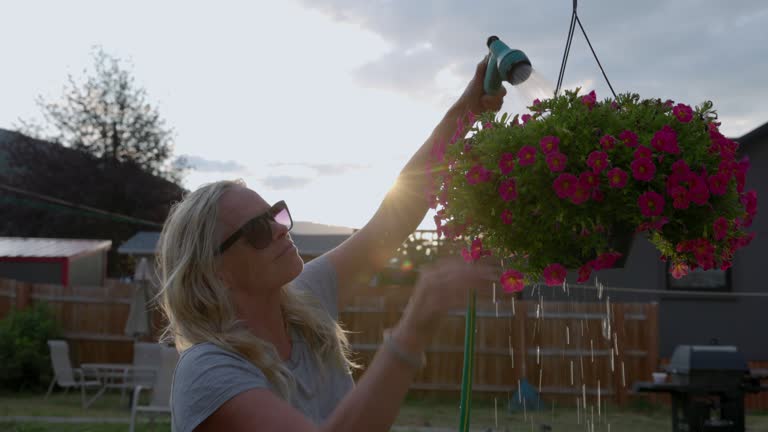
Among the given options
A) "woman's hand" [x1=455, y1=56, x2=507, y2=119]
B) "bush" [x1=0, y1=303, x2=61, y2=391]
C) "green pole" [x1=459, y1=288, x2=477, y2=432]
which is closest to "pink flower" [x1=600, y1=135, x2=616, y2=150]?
"green pole" [x1=459, y1=288, x2=477, y2=432]

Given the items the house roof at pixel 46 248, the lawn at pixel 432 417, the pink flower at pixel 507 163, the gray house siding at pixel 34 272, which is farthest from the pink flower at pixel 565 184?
the gray house siding at pixel 34 272

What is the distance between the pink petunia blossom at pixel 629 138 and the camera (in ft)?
5.45

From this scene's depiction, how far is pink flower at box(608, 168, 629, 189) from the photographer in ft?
5.24

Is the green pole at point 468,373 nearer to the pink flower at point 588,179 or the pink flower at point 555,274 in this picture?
the pink flower at point 555,274

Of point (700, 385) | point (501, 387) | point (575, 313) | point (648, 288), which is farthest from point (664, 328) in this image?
point (700, 385)

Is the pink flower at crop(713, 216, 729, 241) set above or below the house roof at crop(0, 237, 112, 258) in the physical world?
below

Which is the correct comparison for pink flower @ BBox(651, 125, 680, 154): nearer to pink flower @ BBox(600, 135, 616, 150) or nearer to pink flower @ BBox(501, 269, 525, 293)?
pink flower @ BBox(600, 135, 616, 150)

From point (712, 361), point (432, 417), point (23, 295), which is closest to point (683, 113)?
point (712, 361)

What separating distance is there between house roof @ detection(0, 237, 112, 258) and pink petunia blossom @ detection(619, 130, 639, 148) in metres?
18.9

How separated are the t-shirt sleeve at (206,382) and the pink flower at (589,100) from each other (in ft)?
3.17

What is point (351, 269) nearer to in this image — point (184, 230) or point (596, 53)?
point (184, 230)

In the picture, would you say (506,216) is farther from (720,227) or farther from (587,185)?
(720,227)

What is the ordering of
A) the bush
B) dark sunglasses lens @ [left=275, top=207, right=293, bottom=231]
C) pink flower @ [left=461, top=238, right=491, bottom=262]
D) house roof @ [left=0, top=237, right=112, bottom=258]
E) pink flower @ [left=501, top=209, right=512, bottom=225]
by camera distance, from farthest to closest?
house roof @ [left=0, top=237, right=112, bottom=258]
the bush
dark sunglasses lens @ [left=275, top=207, right=293, bottom=231]
pink flower @ [left=461, top=238, right=491, bottom=262]
pink flower @ [left=501, top=209, right=512, bottom=225]

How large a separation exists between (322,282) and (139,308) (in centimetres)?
1110
